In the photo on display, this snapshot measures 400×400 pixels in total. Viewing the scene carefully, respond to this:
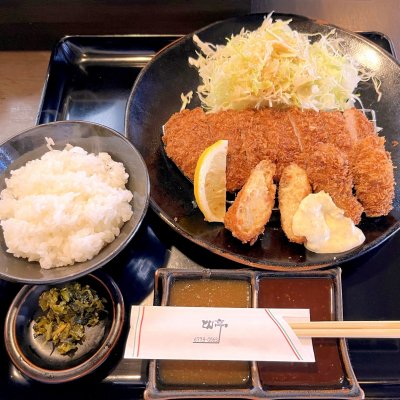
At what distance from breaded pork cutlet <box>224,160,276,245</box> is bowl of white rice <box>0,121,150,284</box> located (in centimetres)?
47

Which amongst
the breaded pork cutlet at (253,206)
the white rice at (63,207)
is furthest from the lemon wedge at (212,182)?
the white rice at (63,207)

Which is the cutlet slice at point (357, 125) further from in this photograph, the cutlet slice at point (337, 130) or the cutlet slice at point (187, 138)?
the cutlet slice at point (187, 138)

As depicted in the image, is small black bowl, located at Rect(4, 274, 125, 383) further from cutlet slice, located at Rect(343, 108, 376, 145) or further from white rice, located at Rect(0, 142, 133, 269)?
cutlet slice, located at Rect(343, 108, 376, 145)

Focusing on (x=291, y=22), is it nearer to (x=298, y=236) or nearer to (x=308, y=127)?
(x=308, y=127)

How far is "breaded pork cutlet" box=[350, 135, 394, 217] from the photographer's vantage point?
2.15 metres

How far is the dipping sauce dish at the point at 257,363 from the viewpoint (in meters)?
1.58

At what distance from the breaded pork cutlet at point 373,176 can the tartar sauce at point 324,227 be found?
179 mm

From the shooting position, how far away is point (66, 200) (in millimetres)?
1877

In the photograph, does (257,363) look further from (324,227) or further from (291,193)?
(291,193)

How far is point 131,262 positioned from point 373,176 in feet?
4.39

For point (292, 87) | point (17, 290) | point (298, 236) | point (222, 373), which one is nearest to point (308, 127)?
point (292, 87)

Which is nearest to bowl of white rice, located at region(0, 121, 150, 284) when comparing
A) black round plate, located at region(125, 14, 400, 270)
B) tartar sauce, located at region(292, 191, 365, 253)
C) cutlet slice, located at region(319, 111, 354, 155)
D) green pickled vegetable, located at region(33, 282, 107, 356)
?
green pickled vegetable, located at region(33, 282, 107, 356)

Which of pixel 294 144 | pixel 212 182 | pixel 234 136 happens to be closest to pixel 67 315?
pixel 212 182

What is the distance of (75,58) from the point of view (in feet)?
9.55
